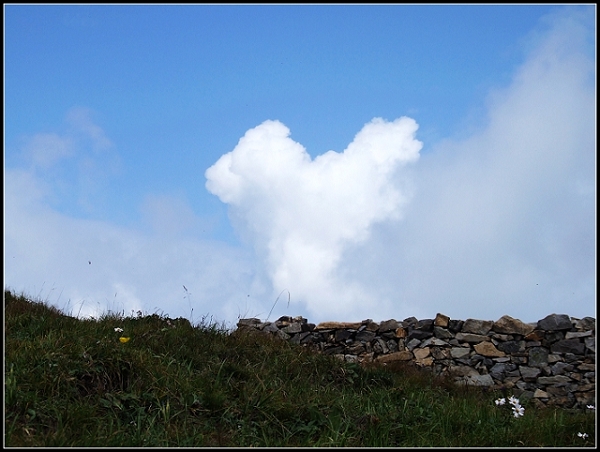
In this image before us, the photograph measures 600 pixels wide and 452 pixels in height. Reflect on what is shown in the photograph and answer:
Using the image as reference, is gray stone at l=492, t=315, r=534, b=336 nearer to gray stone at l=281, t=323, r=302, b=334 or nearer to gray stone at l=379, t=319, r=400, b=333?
gray stone at l=379, t=319, r=400, b=333

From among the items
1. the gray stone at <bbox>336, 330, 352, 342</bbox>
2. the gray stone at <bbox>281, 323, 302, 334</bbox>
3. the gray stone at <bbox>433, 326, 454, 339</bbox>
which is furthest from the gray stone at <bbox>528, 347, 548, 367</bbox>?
the gray stone at <bbox>281, 323, 302, 334</bbox>

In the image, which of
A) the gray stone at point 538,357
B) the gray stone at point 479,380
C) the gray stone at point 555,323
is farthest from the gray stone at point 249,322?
the gray stone at point 555,323

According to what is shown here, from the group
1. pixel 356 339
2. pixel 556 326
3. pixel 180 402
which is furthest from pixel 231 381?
pixel 556 326

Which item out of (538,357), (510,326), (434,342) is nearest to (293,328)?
(434,342)

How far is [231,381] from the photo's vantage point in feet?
20.3

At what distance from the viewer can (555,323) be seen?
384 inches

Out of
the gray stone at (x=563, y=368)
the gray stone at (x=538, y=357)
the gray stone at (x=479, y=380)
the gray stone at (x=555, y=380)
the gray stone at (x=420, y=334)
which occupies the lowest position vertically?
the gray stone at (x=479, y=380)

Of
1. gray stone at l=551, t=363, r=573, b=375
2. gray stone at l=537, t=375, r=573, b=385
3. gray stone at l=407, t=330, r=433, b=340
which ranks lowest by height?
gray stone at l=537, t=375, r=573, b=385

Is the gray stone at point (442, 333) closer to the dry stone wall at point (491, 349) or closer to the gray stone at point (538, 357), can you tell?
the dry stone wall at point (491, 349)

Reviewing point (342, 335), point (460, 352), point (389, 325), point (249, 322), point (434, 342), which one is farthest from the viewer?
point (249, 322)

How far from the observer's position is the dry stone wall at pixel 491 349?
31.2 feet

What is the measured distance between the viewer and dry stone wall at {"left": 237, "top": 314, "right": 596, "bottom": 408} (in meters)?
9.52

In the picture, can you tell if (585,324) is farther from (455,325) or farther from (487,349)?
(455,325)

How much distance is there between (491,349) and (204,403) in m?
6.14
